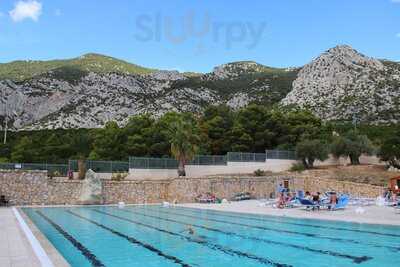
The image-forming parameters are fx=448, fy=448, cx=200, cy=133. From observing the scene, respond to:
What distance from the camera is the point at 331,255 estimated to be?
986cm

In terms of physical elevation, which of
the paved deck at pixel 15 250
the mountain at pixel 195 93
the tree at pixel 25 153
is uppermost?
the mountain at pixel 195 93

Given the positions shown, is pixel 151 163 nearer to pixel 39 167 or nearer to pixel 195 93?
pixel 39 167

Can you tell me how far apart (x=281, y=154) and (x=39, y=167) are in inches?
795

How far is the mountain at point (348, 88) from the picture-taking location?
66500mm

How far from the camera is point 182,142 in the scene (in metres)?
35.2

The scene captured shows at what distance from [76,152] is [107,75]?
41.7 meters

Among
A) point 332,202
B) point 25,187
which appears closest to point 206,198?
point 332,202

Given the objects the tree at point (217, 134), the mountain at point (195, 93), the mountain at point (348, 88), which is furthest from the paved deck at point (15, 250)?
the mountain at point (195, 93)

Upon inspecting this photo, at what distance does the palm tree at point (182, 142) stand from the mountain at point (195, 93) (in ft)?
118

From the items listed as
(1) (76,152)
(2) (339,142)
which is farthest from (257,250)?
(1) (76,152)

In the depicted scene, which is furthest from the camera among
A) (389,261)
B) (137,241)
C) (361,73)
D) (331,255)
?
(361,73)

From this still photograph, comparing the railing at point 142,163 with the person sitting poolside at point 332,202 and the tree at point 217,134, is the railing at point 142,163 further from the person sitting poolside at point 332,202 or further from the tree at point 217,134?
the person sitting poolside at point 332,202

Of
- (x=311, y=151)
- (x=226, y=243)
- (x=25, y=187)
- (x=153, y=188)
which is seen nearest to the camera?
(x=226, y=243)

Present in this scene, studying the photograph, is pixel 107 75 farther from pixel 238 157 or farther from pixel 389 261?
pixel 389 261
